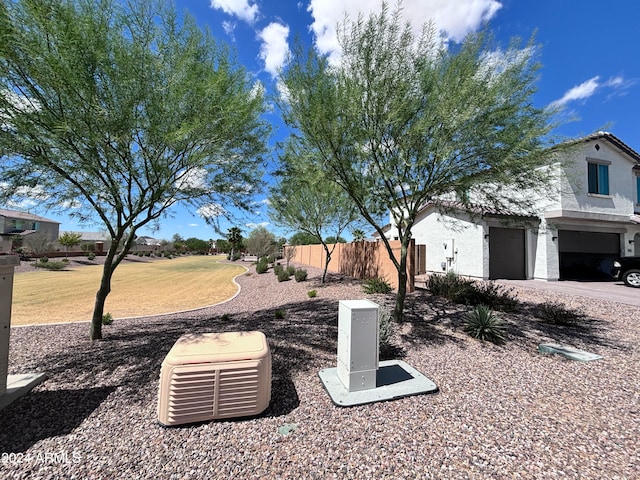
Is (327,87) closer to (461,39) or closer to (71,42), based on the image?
(461,39)

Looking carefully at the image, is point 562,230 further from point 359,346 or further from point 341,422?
point 341,422

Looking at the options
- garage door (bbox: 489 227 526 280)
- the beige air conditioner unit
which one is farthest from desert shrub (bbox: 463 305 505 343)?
garage door (bbox: 489 227 526 280)

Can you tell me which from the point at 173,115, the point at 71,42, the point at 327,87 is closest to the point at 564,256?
the point at 327,87

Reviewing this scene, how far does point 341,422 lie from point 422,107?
18.4 feet

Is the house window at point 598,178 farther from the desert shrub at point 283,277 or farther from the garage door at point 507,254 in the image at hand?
the desert shrub at point 283,277

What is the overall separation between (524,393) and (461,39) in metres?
6.34

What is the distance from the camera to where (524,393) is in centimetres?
363

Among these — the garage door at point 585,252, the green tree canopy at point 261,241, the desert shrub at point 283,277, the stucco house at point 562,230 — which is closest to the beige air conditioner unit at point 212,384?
the stucco house at point 562,230

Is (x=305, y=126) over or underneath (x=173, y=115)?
over

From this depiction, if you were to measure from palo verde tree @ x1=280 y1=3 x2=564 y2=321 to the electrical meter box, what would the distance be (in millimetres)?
3142

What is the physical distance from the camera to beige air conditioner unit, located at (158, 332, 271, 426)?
285 centimetres

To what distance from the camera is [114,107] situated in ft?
13.4

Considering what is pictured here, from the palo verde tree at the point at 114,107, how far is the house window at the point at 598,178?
18065 mm

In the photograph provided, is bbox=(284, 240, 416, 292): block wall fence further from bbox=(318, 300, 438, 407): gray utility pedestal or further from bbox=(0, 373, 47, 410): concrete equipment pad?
bbox=(0, 373, 47, 410): concrete equipment pad
